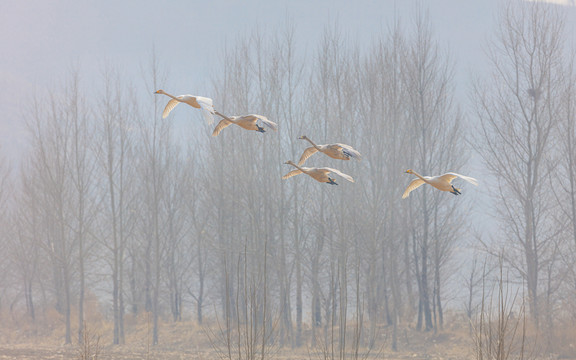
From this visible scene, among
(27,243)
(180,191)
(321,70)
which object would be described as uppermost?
(321,70)

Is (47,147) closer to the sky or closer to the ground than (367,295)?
closer to the sky

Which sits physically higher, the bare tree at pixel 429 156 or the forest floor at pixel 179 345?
the bare tree at pixel 429 156

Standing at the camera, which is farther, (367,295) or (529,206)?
(367,295)

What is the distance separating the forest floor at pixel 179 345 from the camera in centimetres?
1064

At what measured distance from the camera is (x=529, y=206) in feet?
40.2

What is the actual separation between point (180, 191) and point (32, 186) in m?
4.63

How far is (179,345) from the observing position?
1495 centimetres

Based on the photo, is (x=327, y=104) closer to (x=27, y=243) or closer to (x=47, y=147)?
(x=47, y=147)

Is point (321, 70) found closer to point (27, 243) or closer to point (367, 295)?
point (367, 295)

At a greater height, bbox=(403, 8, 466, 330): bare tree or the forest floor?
bbox=(403, 8, 466, 330): bare tree

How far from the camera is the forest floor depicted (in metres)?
10.6

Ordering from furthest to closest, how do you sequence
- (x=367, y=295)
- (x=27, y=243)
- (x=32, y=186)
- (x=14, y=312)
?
(x=14, y=312) < (x=27, y=243) < (x=32, y=186) < (x=367, y=295)

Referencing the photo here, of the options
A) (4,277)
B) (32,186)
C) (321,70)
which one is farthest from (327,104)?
(4,277)

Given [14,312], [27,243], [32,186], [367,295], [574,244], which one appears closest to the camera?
[574,244]
